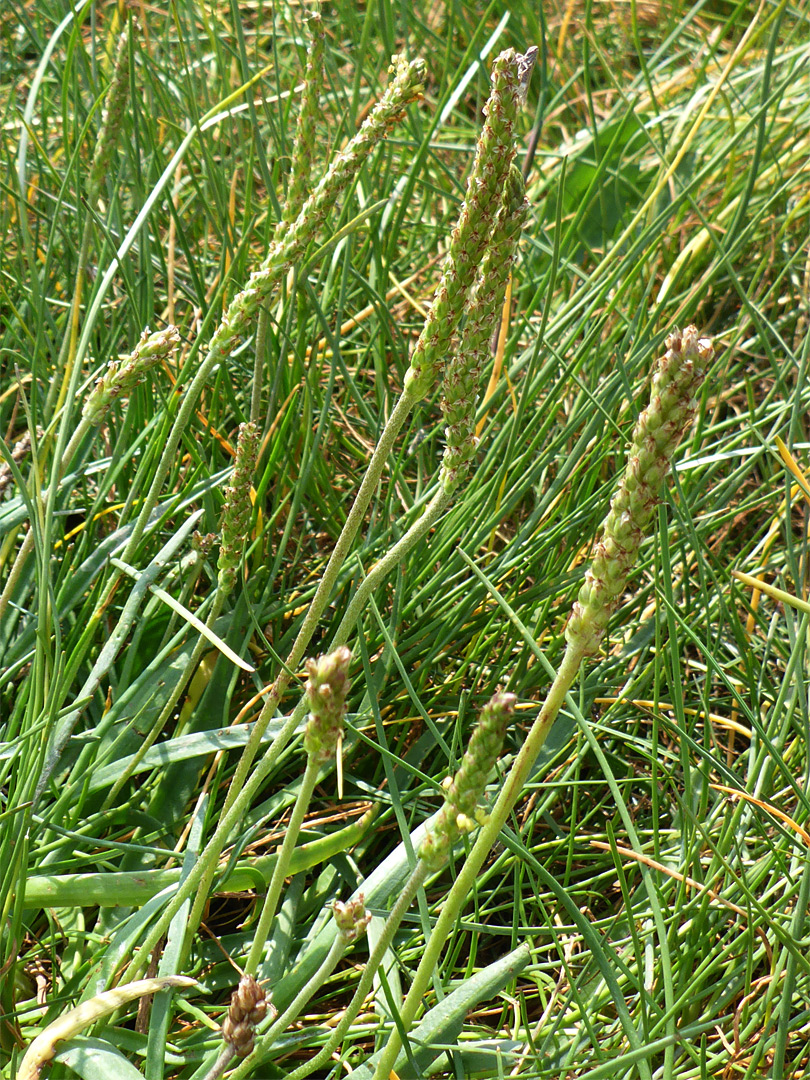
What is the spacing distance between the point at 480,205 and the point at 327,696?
0.38m

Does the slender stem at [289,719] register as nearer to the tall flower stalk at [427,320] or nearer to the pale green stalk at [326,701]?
the tall flower stalk at [427,320]

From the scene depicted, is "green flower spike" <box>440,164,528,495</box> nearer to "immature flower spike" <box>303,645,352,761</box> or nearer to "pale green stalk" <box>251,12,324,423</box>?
"immature flower spike" <box>303,645,352,761</box>

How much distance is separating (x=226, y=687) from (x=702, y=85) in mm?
2089

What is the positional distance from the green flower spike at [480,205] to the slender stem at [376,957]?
42 cm

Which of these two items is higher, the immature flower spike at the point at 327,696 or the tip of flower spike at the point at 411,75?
the tip of flower spike at the point at 411,75

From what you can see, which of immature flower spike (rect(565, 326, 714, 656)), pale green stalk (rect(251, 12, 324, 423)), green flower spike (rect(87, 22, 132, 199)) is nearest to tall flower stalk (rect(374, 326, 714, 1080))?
immature flower spike (rect(565, 326, 714, 656))

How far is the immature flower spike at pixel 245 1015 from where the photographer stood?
2.48ft

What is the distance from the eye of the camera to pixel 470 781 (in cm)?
68

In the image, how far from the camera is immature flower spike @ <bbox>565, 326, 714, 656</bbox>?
594 mm

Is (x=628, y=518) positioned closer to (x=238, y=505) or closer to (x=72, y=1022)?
(x=238, y=505)

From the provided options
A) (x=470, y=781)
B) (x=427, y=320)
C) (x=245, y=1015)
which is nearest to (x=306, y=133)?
(x=427, y=320)

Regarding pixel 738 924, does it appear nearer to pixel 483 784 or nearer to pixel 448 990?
pixel 448 990

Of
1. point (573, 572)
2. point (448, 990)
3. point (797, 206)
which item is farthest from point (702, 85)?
point (448, 990)

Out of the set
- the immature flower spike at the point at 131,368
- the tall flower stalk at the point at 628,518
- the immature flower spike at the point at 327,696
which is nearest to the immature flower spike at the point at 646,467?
the tall flower stalk at the point at 628,518
